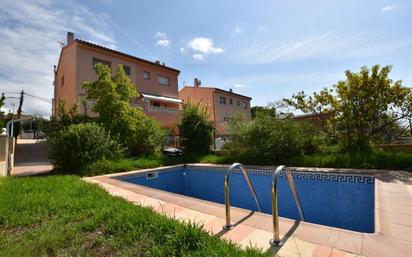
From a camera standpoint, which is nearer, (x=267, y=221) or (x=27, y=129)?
(x=267, y=221)

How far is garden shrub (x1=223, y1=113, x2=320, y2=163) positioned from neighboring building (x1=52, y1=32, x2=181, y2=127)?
14330 millimetres

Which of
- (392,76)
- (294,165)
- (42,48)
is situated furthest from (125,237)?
(42,48)

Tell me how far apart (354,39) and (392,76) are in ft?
8.95

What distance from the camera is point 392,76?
11.7 m

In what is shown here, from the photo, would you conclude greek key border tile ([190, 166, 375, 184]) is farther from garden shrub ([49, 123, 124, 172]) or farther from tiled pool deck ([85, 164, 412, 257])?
garden shrub ([49, 123, 124, 172])

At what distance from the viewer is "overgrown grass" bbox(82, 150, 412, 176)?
10.4m

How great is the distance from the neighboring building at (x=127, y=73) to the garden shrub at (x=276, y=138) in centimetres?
1433

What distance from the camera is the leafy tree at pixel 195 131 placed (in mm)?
18938

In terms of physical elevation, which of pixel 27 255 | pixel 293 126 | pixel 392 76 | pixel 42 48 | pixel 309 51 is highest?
pixel 42 48

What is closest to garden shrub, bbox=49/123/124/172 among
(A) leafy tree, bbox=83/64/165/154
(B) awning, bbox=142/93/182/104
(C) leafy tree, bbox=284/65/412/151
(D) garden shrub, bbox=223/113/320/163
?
(A) leafy tree, bbox=83/64/165/154

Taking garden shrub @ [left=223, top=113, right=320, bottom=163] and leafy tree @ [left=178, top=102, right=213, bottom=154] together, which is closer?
garden shrub @ [left=223, top=113, right=320, bottom=163]

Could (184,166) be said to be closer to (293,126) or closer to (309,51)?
(293,126)

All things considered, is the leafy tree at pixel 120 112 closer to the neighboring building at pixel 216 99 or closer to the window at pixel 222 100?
the neighboring building at pixel 216 99

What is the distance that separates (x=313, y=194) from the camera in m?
9.10
